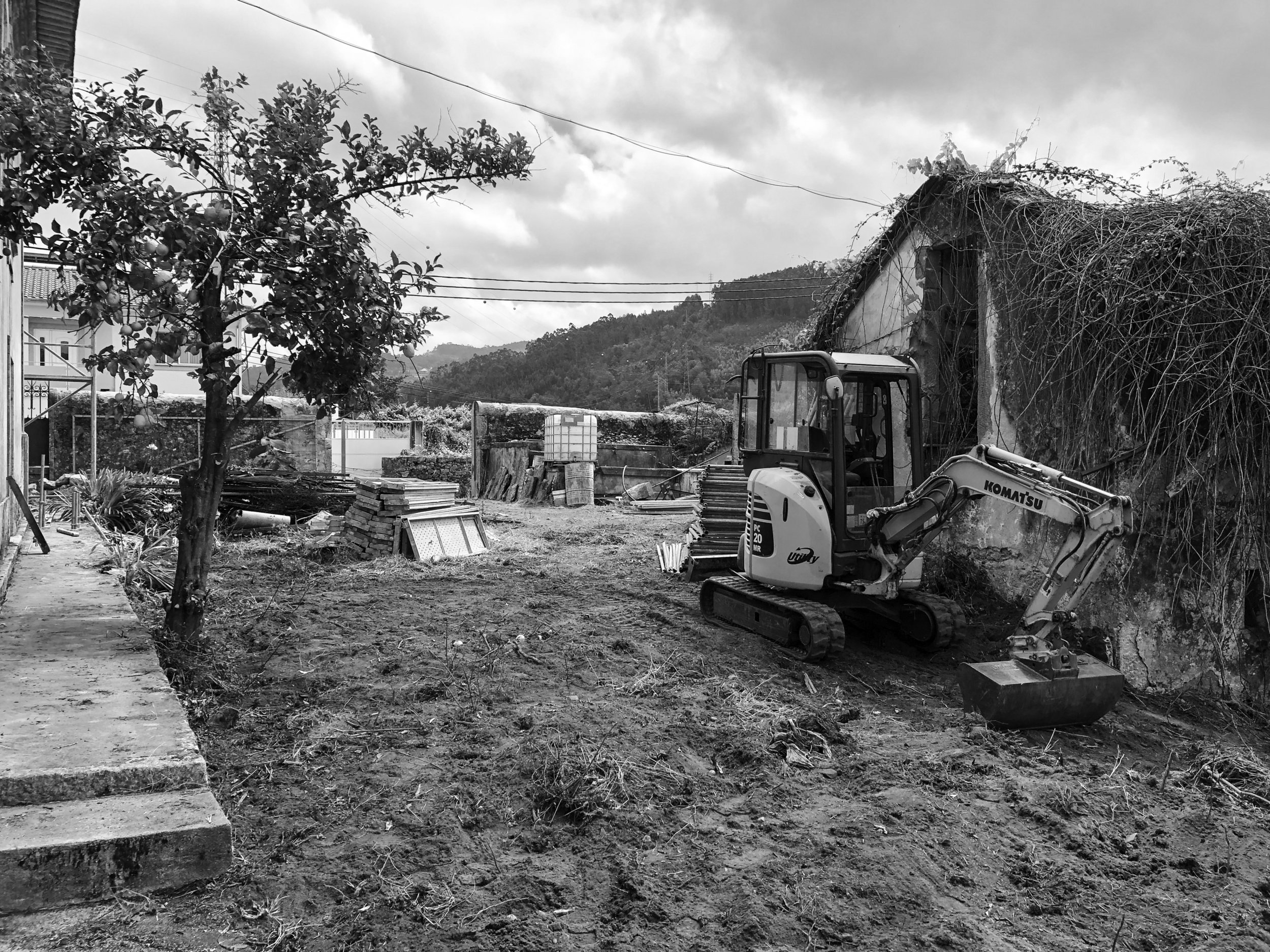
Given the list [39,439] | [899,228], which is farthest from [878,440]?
[39,439]

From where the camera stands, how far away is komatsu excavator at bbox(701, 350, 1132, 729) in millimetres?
6270

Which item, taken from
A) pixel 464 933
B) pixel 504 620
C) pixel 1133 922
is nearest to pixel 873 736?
pixel 1133 922

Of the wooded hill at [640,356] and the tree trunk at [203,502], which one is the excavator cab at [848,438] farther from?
the wooded hill at [640,356]

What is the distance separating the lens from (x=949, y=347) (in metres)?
9.98

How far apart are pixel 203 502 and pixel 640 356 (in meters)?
51.5

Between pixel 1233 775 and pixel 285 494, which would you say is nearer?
pixel 1233 775

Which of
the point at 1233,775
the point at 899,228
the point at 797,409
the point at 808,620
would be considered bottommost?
the point at 1233,775

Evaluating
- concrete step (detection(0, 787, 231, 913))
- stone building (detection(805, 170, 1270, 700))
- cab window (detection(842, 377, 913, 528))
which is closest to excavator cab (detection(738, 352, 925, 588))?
cab window (detection(842, 377, 913, 528))

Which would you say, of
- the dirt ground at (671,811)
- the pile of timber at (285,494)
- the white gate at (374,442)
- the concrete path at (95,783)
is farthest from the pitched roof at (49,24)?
the white gate at (374,442)

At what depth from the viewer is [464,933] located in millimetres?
3221

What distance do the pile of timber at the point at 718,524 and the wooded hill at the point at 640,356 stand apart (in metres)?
34.1

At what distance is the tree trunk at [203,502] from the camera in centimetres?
577

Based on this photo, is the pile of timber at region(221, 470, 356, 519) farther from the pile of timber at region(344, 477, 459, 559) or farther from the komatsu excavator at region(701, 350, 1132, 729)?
the komatsu excavator at region(701, 350, 1132, 729)

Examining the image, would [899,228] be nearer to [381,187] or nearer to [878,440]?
[878,440]
